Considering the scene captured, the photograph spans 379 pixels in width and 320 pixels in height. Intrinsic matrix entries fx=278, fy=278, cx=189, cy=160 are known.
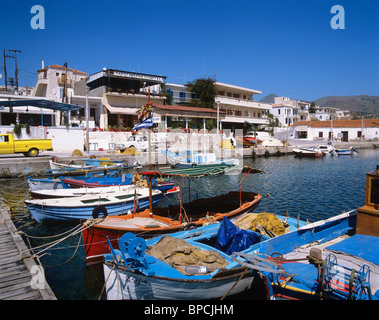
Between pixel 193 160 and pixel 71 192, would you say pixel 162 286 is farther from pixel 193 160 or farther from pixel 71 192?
pixel 193 160

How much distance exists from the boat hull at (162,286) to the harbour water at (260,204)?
7.11 feet

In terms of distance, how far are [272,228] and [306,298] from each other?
3.77 metres

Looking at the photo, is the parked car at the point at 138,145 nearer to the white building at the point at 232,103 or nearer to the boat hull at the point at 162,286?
the white building at the point at 232,103

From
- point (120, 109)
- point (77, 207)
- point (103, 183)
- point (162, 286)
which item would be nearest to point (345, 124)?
point (120, 109)

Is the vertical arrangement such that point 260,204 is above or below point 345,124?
below

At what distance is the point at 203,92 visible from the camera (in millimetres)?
53781

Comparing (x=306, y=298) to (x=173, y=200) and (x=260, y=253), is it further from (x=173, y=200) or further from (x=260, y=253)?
(x=173, y=200)

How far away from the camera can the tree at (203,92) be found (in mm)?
53438

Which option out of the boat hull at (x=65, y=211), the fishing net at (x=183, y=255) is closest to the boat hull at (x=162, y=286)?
the fishing net at (x=183, y=255)

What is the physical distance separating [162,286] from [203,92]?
50.1m

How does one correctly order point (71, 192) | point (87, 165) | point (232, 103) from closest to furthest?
point (71, 192), point (87, 165), point (232, 103)

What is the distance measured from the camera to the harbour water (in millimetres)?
9305
